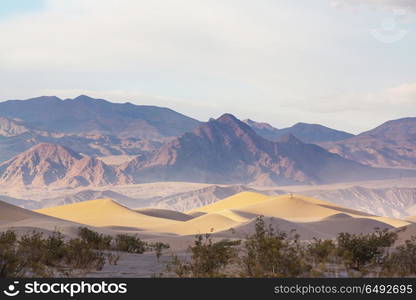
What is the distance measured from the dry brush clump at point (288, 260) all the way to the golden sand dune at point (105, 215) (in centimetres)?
6272

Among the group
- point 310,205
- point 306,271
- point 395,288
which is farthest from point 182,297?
point 310,205

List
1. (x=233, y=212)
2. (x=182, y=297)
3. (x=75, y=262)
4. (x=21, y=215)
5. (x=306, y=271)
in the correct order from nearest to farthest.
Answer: (x=182, y=297) → (x=306, y=271) → (x=75, y=262) → (x=21, y=215) → (x=233, y=212)

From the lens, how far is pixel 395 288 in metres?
10.4

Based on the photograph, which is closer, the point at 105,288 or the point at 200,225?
the point at 105,288

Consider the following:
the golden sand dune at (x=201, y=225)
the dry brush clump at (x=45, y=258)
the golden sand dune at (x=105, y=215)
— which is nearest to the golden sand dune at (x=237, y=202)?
the golden sand dune at (x=105, y=215)

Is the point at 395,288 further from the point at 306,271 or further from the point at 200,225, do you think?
the point at 200,225

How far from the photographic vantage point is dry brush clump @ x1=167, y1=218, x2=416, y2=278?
14.6 meters

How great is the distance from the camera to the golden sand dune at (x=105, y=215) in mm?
90750

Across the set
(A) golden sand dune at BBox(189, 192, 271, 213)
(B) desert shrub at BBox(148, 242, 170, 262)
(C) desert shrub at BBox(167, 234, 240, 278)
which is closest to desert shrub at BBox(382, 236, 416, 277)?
(C) desert shrub at BBox(167, 234, 240, 278)

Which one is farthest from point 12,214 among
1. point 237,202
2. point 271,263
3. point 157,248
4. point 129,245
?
point 237,202

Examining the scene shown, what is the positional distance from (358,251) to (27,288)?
38.4 ft

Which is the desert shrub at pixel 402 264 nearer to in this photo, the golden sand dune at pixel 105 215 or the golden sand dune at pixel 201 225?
the golden sand dune at pixel 201 225

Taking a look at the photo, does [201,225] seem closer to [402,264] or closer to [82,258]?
[82,258]

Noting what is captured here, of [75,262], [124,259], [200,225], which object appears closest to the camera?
[75,262]
